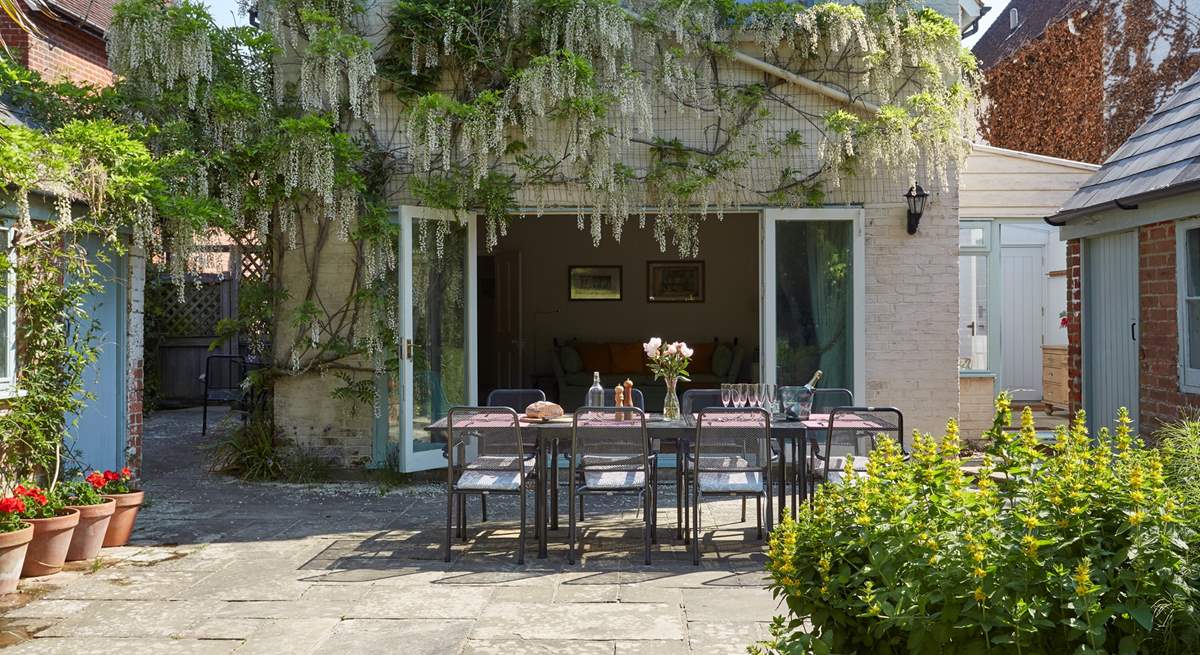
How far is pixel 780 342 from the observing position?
7246 millimetres

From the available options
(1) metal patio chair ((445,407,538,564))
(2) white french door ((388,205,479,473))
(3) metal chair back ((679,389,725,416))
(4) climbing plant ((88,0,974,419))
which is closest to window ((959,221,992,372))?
(4) climbing plant ((88,0,974,419))

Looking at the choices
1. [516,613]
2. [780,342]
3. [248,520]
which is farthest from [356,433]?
[516,613]

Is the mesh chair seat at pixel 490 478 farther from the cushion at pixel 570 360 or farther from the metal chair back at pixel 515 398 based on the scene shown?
the cushion at pixel 570 360

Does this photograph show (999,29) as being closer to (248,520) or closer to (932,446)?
(248,520)

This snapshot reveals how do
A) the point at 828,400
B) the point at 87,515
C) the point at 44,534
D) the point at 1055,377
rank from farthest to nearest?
the point at 1055,377 → the point at 828,400 → the point at 87,515 → the point at 44,534

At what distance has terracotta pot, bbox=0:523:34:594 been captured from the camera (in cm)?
427

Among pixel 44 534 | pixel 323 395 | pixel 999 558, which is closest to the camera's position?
pixel 999 558

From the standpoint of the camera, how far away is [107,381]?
6176 millimetres

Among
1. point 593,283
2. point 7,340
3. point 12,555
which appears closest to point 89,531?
point 12,555

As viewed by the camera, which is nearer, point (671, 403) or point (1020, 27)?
point (671, 403)

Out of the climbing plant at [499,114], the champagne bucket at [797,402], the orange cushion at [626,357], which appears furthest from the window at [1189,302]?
the orange cushion at [626,357]

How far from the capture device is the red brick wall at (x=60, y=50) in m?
9.09

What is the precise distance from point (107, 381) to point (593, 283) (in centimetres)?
677

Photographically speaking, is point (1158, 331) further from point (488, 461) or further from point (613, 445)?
point (488, 461)
